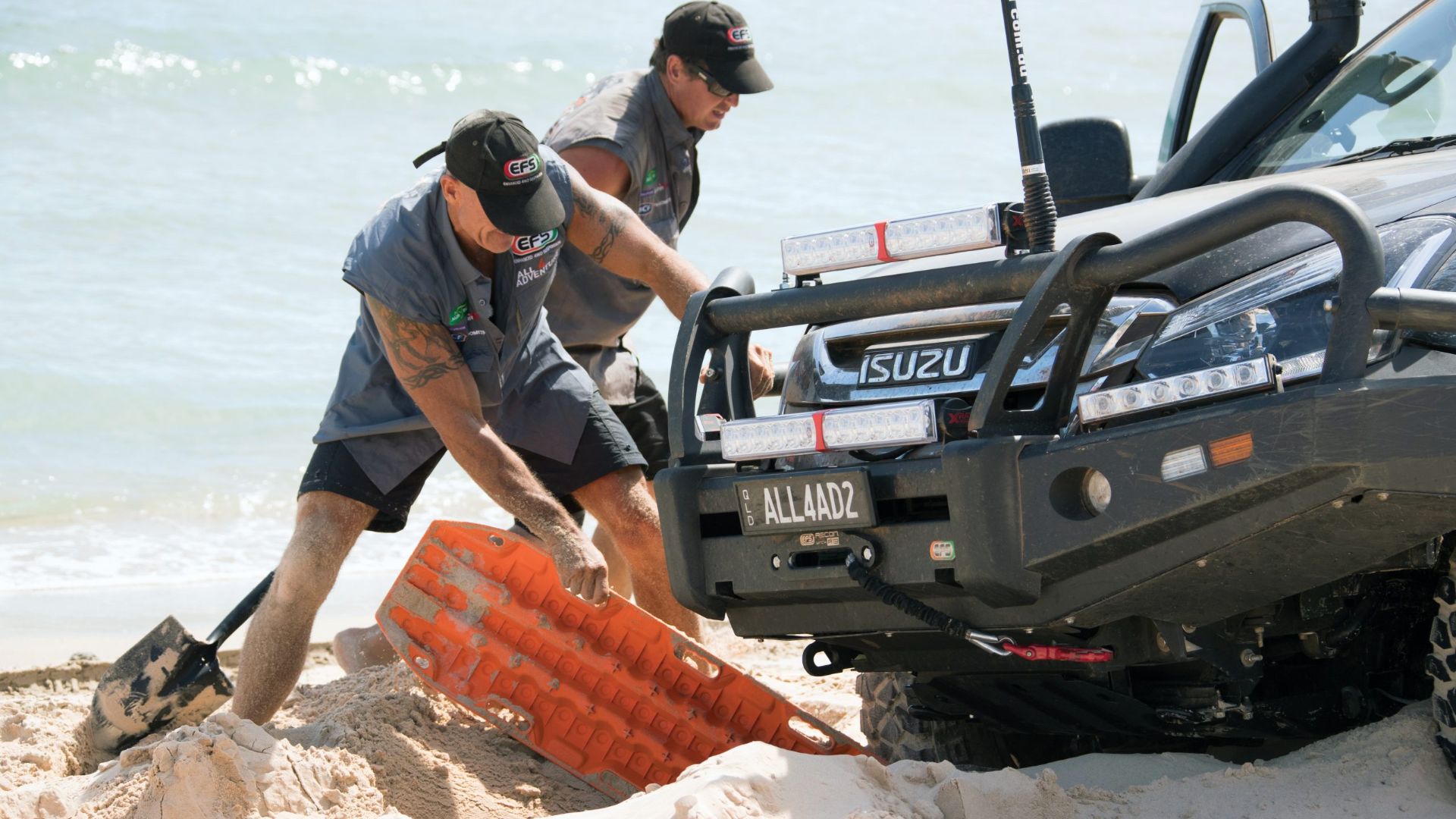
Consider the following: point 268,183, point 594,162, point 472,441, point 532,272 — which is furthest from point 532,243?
point 268,183

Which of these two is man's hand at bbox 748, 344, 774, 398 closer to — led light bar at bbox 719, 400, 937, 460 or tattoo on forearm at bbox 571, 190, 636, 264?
tattoo on forearm at bbox 571, 190, 636, 264

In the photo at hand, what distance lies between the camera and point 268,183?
58.3 feet

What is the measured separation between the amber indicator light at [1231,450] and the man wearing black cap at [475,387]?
6.27ft

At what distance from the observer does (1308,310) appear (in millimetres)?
2824

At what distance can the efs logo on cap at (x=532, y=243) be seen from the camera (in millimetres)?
4539

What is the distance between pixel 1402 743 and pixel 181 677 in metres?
3.52

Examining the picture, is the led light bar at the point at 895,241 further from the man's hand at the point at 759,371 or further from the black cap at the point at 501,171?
the black cap at the point at 501,171

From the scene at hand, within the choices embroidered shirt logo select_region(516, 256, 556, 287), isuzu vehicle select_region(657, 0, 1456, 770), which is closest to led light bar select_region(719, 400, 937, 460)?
isuzu vehicle select_region(657, 0, 1456, 770)

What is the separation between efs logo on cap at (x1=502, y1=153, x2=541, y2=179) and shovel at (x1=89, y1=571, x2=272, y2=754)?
70.7 inches

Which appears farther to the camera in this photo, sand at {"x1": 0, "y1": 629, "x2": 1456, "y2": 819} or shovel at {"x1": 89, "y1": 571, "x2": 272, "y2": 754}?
shovel at {"x1": 89, "y1": 571, "x2": 272, "y2": 754}

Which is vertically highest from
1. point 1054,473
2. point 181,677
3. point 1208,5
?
point 1208,5

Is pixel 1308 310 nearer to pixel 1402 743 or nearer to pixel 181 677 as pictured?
pixel 1402 743

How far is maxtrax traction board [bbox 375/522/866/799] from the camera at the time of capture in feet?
14.3

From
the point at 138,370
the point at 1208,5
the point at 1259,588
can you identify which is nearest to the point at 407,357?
the point at 1259,588
